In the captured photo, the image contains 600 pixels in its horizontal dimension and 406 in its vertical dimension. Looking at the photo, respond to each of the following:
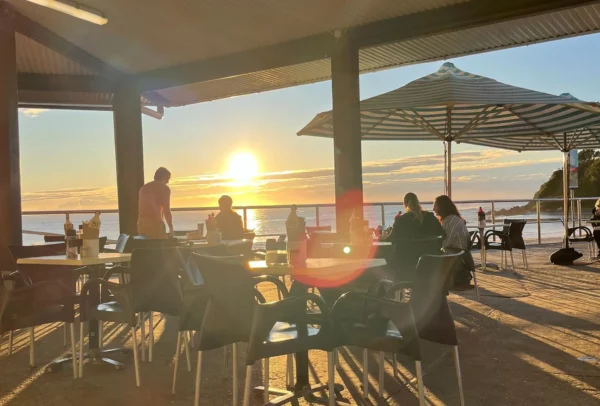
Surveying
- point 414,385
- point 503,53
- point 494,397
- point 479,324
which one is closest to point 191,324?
point 414,385

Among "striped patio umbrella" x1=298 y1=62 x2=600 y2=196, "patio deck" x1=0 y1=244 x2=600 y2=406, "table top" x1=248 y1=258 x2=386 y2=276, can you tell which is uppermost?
"striped patio umbrella" x1=298 y1=62 x2=600 y2=196

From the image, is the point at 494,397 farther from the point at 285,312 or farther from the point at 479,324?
the point at 479,324

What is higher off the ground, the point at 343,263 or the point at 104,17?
the point at 104,17

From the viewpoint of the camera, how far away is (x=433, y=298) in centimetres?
265

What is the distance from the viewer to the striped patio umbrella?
243 inches

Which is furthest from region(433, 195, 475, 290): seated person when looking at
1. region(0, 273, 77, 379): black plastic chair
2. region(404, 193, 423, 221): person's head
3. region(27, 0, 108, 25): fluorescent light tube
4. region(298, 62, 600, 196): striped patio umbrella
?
region(27, 0, 108, 25): fluorescent light tube

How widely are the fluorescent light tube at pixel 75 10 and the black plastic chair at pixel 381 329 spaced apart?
215 inches

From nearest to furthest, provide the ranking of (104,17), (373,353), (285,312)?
(285,312) → (373,353) → (104,17)

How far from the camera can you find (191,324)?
3.25 meters

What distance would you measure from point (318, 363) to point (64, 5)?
5.26 meters

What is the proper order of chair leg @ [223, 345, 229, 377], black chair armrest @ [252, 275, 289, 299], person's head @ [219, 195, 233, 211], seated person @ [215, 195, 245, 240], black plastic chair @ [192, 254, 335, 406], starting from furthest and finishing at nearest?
1. person's head @ [219, 195, 233, 211]
2. seated person @ [215, 195, 245, 240]
3. chair leg @ [223, 345, 229, 377]
4. black chair armrest @ [252, 275, 289, 299]
5. black plastic chair @ [192, 254, 335, 406]

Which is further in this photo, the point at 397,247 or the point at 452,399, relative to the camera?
the point at 397,247

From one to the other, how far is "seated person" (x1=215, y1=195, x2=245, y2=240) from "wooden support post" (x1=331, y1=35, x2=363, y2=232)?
1.60m

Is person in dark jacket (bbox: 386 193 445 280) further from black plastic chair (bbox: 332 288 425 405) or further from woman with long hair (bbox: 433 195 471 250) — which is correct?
black plastic chair (bbox: 332 288 425 405)
